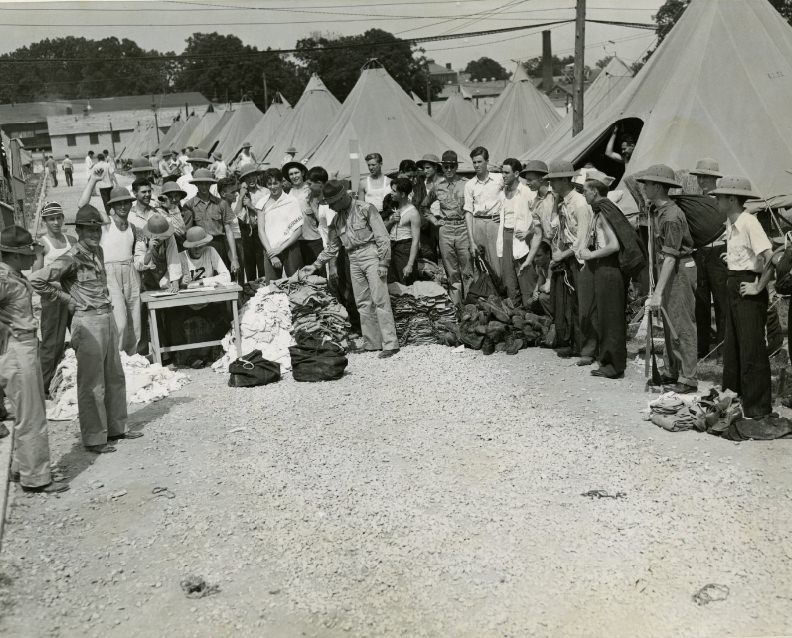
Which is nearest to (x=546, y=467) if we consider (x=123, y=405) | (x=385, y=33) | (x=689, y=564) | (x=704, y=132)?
(x=689, y=564)

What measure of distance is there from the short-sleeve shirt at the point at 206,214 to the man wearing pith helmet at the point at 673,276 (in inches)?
199

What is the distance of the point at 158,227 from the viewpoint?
8320 mm

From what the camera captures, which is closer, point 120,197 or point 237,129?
point 120,197

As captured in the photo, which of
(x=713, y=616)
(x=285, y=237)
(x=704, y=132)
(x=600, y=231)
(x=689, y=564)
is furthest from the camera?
(x=704, y=132)

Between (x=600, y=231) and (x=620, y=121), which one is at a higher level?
(x=620, y=121)

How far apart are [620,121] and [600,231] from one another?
691 cm

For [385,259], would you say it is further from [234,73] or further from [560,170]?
[234,73]

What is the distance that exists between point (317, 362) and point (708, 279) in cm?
390

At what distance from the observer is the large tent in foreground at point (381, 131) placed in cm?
1931

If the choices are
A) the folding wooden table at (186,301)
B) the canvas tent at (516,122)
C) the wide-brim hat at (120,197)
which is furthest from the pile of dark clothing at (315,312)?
the canvas tent at (516,122)

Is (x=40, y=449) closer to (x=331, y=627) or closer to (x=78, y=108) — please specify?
(x=331, y=627)

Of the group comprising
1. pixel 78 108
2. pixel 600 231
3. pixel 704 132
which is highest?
pixel 78 108

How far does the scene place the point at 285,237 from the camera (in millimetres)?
10086

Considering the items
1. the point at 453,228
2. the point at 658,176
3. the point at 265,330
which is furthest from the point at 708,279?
the point at 265,330
